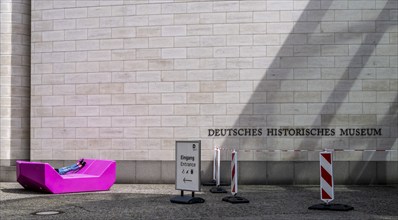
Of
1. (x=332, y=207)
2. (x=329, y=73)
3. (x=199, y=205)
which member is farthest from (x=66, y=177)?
(x=329, y=73)

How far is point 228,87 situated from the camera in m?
16.4

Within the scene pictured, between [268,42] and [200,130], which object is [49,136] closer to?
[200,130]

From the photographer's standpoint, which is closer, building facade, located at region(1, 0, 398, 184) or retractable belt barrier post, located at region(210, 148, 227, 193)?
retractable belt barrier post, located at region(210, 148, 227, 193)

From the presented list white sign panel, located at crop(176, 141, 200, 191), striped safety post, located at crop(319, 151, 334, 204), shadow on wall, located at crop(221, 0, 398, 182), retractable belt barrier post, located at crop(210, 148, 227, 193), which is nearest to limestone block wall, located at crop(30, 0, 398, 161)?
shadow on wall, located at crop(221, 0, 398, 182)

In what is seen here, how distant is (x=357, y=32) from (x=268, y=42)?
2.56 m

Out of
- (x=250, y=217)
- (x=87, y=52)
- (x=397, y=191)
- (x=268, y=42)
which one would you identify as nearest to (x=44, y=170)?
(x=87, y=52)

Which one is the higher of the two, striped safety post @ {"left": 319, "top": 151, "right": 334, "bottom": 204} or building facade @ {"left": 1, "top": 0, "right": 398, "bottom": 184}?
building facade @ {"left": 1, "top": 0, "right": 398, "bottom": 184}

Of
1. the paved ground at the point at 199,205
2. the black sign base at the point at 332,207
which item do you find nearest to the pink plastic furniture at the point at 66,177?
the paved ground at the point at 199,205

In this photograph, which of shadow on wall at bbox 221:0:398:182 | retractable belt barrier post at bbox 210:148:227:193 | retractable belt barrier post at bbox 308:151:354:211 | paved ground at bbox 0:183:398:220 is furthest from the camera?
shadow on wall at bbox 221:0:398:182

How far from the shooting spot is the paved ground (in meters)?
10.4

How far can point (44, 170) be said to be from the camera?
13883 millimetres

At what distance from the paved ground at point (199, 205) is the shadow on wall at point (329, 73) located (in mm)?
1332

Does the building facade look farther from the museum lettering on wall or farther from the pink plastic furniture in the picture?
the pink plastic furniture

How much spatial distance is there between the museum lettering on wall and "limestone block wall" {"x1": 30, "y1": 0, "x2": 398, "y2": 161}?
8 centimetres
